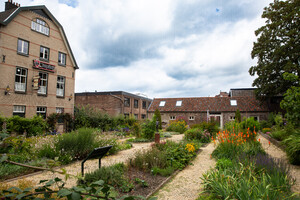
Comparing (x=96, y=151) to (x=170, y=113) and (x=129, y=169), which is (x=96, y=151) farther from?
(x=170, y=113)

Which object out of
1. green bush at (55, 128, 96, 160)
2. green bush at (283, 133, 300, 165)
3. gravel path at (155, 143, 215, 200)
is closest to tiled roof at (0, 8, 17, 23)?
green bush at (55, 128, 96, 160)

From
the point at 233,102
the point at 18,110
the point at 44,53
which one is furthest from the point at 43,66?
the point at 233,102

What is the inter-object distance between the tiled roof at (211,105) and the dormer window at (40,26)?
60.1ft

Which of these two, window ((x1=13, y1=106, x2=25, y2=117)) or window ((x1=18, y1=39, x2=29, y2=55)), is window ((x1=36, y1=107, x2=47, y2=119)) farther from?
window ((x1=18, y1=39, x2=29, y2=55))

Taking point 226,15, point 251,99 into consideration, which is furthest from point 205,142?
point 251,99

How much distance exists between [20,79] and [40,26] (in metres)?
5.24

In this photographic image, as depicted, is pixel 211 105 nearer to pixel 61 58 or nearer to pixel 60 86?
pixel 60 86

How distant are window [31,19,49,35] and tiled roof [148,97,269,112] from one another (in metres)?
18.3

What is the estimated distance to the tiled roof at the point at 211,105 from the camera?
26.2 meters

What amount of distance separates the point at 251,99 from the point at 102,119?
71.9 ft

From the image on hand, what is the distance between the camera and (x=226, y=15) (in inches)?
217

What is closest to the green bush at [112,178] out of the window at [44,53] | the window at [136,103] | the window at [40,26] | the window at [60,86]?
the window at [60,86]

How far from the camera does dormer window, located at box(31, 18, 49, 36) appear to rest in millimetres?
15914

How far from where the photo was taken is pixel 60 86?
1828cm
